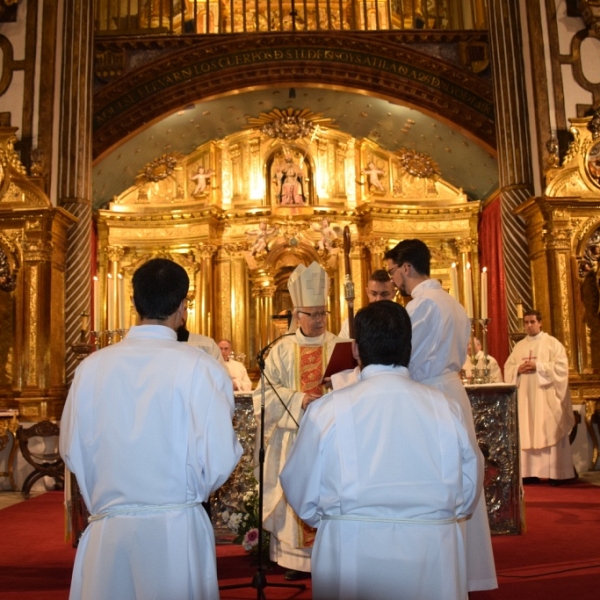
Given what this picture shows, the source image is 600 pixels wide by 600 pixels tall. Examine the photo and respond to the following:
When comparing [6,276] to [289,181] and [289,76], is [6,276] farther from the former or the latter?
[289,181]

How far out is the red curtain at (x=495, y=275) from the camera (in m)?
12.3

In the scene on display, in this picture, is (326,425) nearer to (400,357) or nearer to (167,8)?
(400,357)

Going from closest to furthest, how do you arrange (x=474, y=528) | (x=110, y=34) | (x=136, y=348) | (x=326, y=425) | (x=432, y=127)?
1. (x=326, y=425)
2. (x=136, y=348)
3. (x=474, y=528)
4. (x=110, y=34)
5. (x=432, y=127)

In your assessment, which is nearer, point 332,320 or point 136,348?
point 136,348

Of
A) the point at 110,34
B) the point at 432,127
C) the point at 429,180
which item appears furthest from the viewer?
the point at 429,180

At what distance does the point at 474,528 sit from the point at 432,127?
10167 mm

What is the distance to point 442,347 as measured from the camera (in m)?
3.79

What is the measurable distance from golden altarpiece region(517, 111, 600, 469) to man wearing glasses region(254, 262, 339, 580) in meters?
5.53

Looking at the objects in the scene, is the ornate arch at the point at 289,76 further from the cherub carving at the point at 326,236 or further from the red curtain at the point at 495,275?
the cherub carving at the point at 326,236

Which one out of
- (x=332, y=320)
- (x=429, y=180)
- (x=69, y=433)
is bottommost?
(x=69, y=433)

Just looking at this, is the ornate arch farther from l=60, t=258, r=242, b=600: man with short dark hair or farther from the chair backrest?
l=60, t=258, r=242, b=600: man with short dark hair

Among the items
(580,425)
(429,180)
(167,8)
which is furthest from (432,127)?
(580,425)

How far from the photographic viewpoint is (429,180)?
14.2m

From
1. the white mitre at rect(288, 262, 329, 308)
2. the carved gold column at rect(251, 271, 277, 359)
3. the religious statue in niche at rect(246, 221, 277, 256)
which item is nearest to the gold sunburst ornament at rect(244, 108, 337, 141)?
the religious statue in niche at rect(246, 221, 277, 256)
